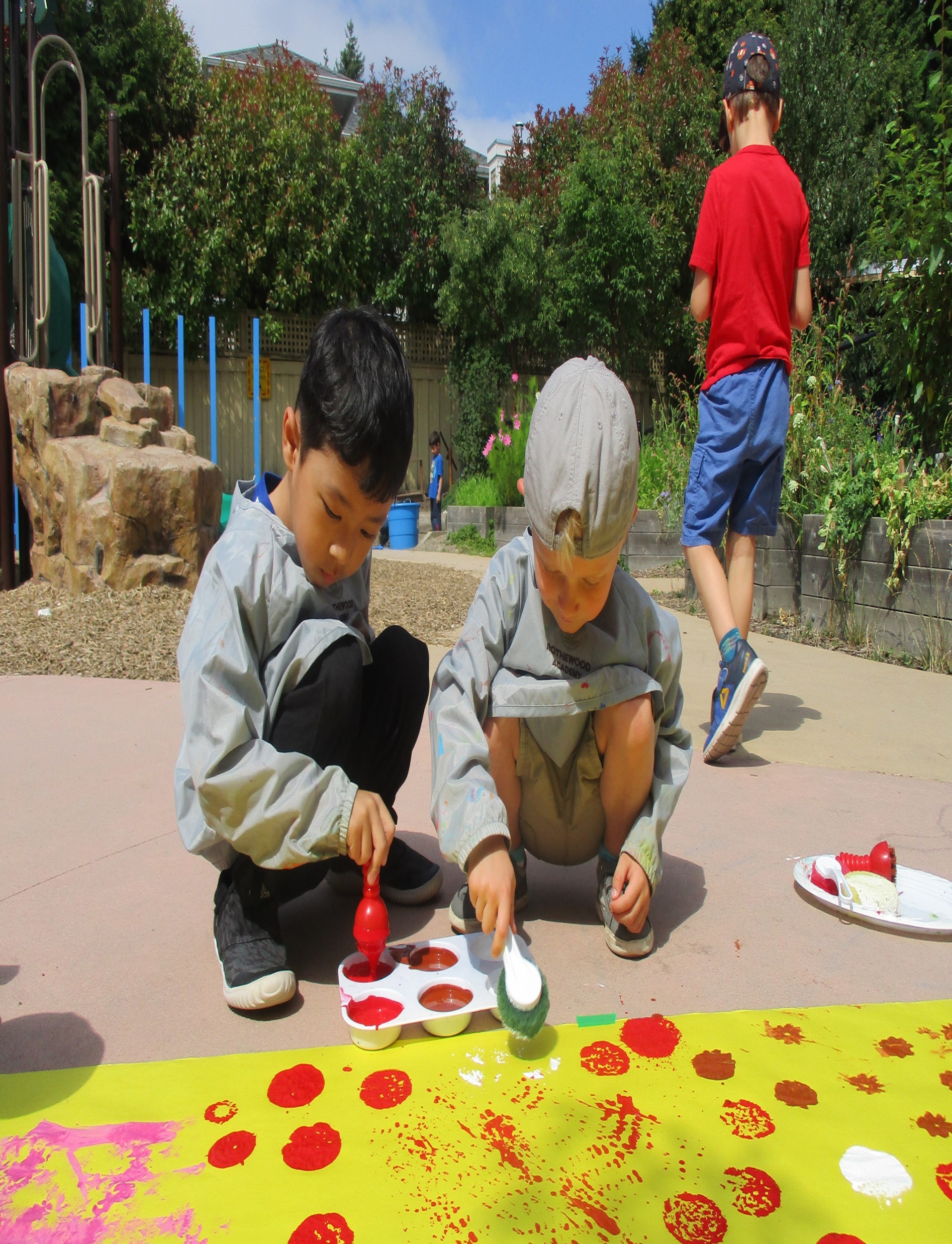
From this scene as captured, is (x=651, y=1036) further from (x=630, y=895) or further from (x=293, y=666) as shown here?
(x=293, y=666)

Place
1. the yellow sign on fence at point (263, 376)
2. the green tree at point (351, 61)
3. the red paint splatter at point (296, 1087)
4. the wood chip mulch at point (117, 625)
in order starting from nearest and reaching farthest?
the red paint splatter at point (296, 1087), the wood chip mulch at point (117, 625), the yellow sign on fence at point (263, 376), the green tree at point (351, 61)

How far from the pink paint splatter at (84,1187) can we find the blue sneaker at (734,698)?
1.54 meters

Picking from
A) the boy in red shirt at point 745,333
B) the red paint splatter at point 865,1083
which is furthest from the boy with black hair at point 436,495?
the red paint splatter at point 865,1083

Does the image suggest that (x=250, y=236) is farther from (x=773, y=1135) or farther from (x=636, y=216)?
(x=773, y=1135)

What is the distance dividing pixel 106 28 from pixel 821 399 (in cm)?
1048

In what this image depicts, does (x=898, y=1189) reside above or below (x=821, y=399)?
below

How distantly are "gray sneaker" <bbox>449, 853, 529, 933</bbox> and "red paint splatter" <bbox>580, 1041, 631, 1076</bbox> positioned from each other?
1.10 ft

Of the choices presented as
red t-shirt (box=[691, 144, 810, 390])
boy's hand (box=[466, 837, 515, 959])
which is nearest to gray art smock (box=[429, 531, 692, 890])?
boy's hand (box=[466, 837, 515, 959])

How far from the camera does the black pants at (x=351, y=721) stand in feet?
4.54

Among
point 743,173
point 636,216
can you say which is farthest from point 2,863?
point 636,216

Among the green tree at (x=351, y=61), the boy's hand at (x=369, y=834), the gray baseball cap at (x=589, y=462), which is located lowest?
the boy's hand at (x=369, y=834)

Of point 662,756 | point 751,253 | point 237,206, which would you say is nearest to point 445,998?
point 662,756

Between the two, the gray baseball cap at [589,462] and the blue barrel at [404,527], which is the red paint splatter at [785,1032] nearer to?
the gray baseball cap at [589,462]

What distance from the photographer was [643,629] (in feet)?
4.85
